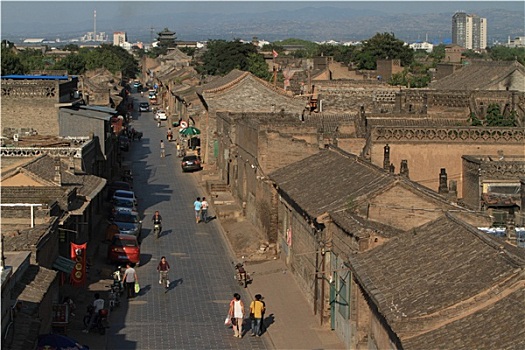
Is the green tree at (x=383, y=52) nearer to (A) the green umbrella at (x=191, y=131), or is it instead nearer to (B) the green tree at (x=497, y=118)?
(A) the green umbrella at (x=191, y=131)

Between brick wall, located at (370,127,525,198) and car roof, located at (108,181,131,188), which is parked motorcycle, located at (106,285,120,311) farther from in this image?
car roof, located at (108,181,131,188)

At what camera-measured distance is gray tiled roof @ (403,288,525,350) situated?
14.4m

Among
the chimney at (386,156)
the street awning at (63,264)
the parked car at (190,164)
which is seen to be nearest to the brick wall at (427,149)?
the chimney at (386,156)

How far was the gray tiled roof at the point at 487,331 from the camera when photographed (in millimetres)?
14367

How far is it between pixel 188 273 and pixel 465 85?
2904 centimetres

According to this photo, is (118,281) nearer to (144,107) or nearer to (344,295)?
(344,295)

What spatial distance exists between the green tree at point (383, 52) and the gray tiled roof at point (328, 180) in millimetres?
67666

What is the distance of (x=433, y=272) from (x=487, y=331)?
3.15 m

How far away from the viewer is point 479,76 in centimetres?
5619

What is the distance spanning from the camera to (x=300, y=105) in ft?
170

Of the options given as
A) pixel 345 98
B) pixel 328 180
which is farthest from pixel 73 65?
pixel 328 180

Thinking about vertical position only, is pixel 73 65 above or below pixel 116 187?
above

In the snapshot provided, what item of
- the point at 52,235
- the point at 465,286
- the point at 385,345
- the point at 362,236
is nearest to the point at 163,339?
the point at 52,235

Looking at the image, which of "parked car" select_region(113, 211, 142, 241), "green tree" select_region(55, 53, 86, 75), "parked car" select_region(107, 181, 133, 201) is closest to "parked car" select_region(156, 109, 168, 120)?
"green tree" select_region(55, 53, 86, 75)
